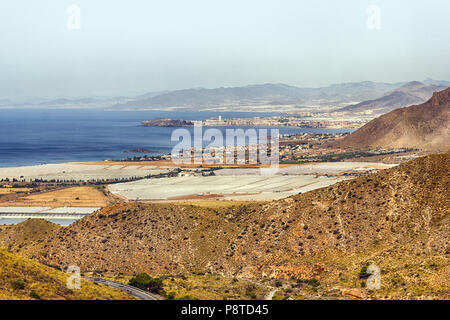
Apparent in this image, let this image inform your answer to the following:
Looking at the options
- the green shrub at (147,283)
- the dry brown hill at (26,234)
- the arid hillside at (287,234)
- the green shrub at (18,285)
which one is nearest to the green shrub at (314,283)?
the arid hillside at (287,234)

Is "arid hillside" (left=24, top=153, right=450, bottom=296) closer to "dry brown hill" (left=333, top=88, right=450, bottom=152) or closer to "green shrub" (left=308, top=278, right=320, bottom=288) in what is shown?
"green shrub" (left=308, top=278, right=320, bottom=288)

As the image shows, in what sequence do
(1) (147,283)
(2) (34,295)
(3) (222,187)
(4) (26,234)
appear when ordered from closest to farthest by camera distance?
(2) (34,295)
(1) (147,283)
(4) (26,234)
(3) (222,187)

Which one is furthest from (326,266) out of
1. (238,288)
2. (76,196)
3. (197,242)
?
(76,196)

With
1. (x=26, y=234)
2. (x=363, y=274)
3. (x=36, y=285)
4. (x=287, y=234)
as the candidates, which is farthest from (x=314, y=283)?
(x=26, y=234)

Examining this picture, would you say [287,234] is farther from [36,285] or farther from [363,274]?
[36,285]

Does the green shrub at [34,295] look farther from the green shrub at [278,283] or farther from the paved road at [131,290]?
the green shrub at [278,283]

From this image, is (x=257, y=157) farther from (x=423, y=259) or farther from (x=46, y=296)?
(x=46, y=296)
